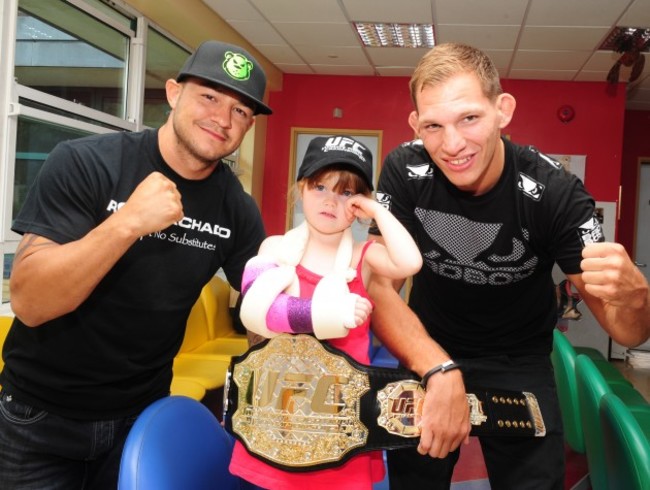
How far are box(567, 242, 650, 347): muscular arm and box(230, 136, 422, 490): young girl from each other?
1.04 ft

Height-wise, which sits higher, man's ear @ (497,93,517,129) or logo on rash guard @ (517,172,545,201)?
man's ear @ (497,93,517,129)

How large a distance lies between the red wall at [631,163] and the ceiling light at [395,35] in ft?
13.6

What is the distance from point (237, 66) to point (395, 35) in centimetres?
504

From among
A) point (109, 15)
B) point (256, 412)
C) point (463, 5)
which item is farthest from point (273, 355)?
point (463, 5)

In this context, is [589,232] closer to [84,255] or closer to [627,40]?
[84,255]

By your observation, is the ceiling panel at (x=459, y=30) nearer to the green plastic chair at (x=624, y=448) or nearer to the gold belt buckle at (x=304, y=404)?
the green plastic chair at (x=624, y=448)

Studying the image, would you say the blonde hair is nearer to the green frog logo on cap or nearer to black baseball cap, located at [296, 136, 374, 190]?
black baseball cap, located at [296, 136, 374, 190]

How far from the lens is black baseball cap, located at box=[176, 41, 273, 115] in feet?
4.81

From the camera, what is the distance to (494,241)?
5.01ft

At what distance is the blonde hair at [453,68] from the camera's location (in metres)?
1.34

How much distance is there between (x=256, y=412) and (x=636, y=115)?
30.6ft

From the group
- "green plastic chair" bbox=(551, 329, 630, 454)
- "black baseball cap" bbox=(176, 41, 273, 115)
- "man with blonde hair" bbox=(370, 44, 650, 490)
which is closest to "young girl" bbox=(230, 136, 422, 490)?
"man with blonde hair" bbox=(370, 44, 650, 490)

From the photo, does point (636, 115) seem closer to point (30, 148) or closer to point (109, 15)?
point (109, 15)

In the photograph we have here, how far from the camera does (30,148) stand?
12.5 feet
